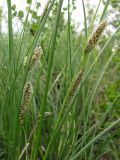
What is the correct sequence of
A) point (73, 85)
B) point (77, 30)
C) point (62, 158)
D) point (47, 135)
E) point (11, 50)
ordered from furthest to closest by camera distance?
1. point (77, 30)
2. point (47, 135)
3. point (62, 158)
4. point (11, 50)
5. point (73, 85)

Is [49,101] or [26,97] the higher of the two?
[26,97]

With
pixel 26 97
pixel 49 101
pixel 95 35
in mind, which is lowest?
pixel 49 101

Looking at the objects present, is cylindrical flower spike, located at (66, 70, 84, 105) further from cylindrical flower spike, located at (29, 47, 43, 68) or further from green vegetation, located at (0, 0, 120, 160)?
cylindrical flower spike, located at (29, 47, 43, 68)

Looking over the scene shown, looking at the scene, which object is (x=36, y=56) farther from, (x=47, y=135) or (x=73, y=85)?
(x=47, y=135)

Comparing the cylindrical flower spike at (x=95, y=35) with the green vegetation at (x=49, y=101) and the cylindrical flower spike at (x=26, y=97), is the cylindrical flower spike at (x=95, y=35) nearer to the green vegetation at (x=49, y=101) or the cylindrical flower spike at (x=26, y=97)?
the green vegetation at (x=49, y=101)

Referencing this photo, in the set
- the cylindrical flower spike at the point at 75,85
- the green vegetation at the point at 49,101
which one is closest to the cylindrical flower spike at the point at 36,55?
the green vegetation at the point at 49,101

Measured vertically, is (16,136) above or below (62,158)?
above

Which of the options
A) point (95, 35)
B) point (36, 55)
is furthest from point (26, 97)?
point (95, 35)

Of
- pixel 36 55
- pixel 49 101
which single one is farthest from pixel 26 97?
pixel 49 101

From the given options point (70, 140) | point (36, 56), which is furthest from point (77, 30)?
point (36, 56)

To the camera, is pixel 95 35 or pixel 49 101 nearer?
pixel 95 35

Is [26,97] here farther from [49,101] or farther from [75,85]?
[49,101]
